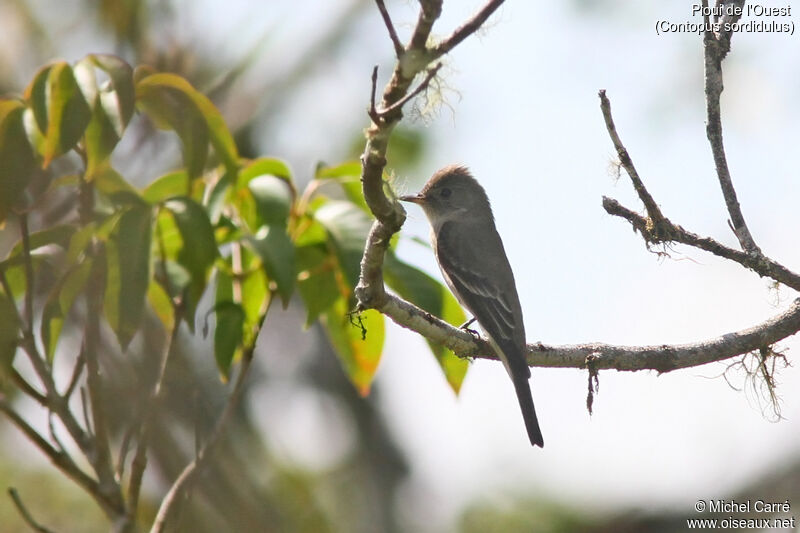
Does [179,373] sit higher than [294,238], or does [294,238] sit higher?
[294,238]

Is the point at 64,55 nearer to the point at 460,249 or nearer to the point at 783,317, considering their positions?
the point at 460,249

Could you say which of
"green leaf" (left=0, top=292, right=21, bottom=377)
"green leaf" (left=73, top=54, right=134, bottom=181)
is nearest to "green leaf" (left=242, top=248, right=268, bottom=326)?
"green leaf" (left=73, top=54, right=134, bottom=181)

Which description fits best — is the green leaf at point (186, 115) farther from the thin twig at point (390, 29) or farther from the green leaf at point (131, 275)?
the thin twig at point (390, 29)

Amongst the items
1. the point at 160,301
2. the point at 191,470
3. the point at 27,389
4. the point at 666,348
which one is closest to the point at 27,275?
the point at 27,389

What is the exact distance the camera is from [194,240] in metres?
2.97

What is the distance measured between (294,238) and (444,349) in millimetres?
719

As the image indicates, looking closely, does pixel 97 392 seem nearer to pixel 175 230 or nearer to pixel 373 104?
pixel 175 230

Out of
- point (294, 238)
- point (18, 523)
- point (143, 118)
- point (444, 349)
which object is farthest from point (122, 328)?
point (18, 523)

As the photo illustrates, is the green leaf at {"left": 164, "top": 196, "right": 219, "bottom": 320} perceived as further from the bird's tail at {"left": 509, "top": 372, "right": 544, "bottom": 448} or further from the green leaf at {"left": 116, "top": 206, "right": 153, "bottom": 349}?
the bird's tail at {"left": 509, "top": 372, "right": 544, "bottom": 448}

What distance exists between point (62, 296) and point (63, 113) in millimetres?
610

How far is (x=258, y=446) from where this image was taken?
6.95 metres

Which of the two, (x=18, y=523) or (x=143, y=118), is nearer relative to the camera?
(x=143, y=118)

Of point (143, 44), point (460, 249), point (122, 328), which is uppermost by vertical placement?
point (143, 44)

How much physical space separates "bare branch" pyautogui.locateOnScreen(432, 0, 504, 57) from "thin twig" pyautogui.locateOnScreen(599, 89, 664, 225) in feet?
3.64
